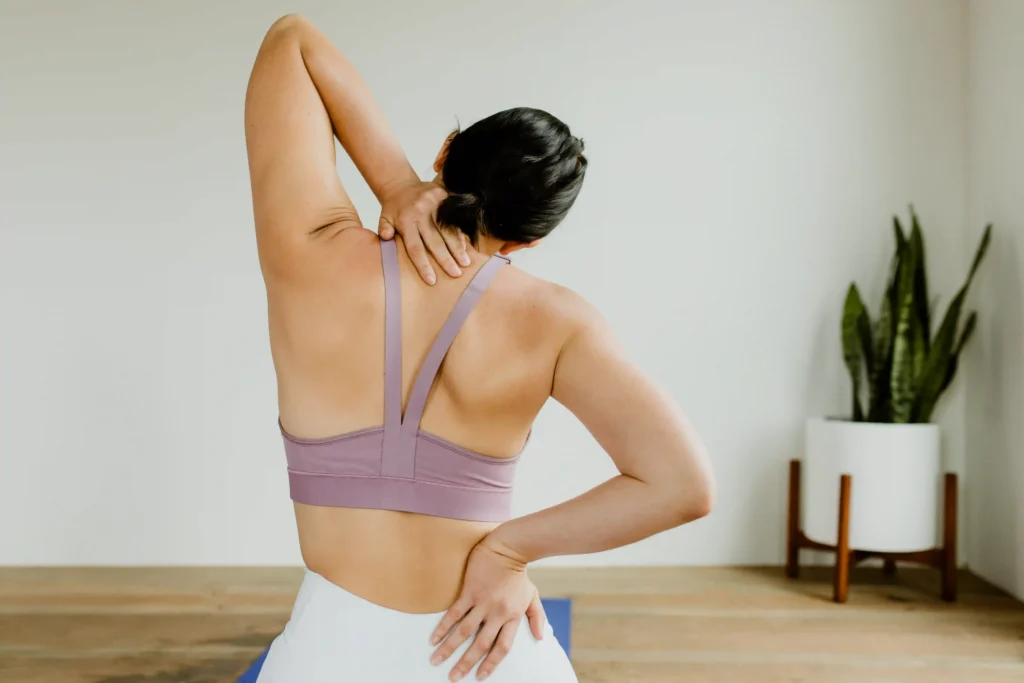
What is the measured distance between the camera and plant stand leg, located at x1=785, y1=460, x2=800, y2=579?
310 centimetres

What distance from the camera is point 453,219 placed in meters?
0.99

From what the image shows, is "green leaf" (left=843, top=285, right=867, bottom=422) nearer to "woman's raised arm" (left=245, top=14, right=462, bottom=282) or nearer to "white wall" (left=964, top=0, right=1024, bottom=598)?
"white wall" (left=964, top=0, right=1024, bottom=598)

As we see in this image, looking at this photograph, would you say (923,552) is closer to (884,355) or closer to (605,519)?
→ (884,355)

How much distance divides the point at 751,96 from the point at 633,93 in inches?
17.3

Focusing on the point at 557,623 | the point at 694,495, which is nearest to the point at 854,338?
the point at 557,623

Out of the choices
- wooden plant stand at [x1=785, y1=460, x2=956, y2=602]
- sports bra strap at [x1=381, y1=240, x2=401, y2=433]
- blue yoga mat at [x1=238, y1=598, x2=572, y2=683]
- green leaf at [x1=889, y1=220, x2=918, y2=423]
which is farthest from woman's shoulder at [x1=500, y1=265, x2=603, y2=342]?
green leaf at [x1=889, y1=220, x2=918, y2=423]

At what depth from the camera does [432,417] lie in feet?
3.09

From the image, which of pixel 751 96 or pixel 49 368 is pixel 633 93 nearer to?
pixel 751 96

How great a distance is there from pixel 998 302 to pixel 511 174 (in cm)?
262

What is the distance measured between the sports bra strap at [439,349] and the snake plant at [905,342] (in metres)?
2.35

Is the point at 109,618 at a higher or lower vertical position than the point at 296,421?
lower

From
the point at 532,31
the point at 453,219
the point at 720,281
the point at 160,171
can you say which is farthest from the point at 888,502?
the point at 160,171

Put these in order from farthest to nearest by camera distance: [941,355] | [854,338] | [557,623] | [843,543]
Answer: [854,338] < [941,355] < [843,543] < [557,623]

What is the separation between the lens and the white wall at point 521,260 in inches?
129
